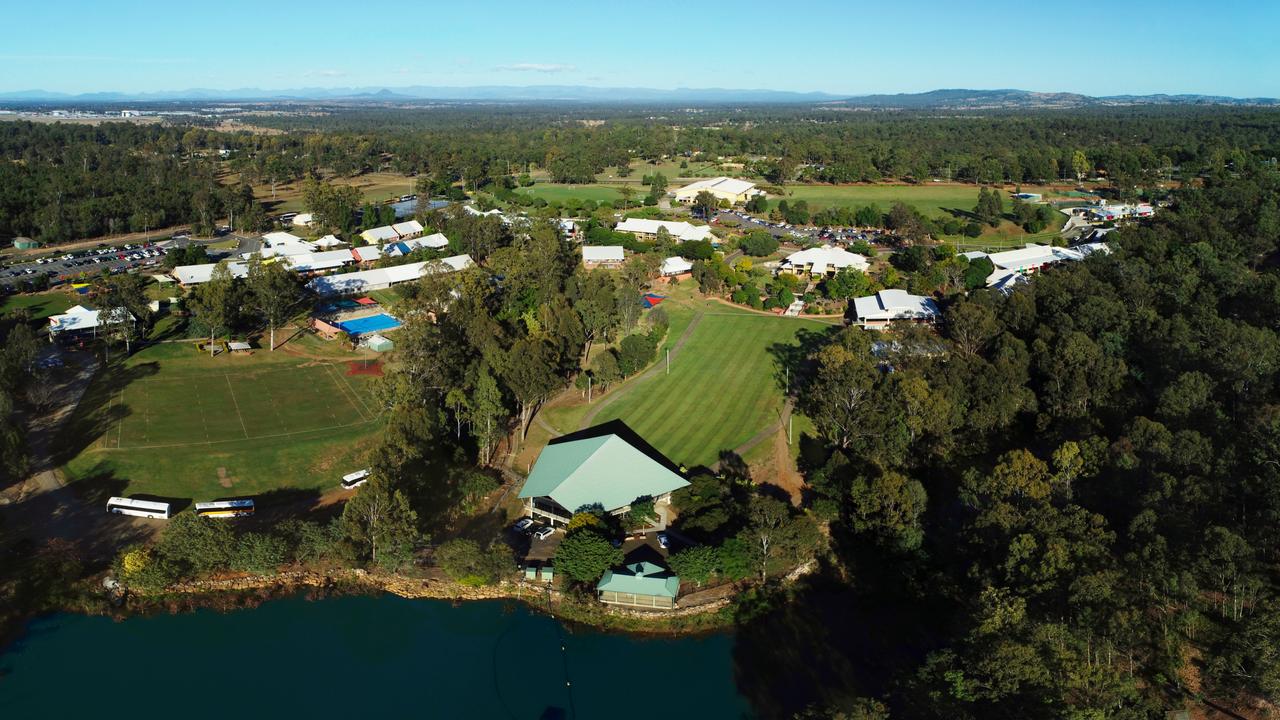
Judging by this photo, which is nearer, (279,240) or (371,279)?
(371,279)

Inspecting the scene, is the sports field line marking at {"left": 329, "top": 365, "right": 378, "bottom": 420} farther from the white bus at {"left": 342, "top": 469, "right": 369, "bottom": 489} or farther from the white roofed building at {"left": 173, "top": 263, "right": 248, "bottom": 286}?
the white roofed building at {"left": 173, "top": 263, "right": 248, "bottom": 286}

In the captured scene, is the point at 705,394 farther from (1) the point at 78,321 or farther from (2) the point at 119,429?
(1) the point at 78,321

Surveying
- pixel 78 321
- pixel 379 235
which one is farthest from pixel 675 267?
pixel 78 321

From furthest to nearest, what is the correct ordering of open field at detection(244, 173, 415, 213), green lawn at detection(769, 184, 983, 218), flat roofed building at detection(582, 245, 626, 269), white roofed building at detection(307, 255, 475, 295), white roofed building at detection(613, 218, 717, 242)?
open field at detection(244, 173, 415, 213) < green lawn at detection(769, 184, 983, 218) < white roofed building at detection(613, 218, 717, 242) < flat roofed building at detection(582, 245, 626, 269) < white roofed building at detection(307, 255, 475, 295)

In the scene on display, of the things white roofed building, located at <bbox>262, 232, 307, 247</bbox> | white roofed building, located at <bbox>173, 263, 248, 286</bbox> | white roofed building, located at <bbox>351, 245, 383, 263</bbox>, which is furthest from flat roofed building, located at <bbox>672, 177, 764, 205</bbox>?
white roofed building, located at <bbox>173, 263, 248, 286</bbox>

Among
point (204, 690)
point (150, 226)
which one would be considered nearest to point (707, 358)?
point (204, 690)

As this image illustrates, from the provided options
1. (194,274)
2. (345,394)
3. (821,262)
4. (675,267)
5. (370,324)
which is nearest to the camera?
(345,394)

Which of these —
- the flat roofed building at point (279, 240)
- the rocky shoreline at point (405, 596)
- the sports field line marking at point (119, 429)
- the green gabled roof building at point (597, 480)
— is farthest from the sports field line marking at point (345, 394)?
the flat roofed building at point (279, 240)

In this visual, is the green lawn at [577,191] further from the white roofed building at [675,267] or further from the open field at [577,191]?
the white roofed building at [675,267]
